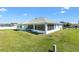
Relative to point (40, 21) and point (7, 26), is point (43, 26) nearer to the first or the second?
point (40, 21)

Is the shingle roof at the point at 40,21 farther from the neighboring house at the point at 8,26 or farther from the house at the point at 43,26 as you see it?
the neighboring house at the point at 8,26

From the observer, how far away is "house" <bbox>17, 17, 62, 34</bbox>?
3.08 meters

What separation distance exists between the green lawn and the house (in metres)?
0.05

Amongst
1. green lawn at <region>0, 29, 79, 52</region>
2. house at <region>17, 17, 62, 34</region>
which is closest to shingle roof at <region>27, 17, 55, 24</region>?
house at <region>17, 17, 62, 34</region>

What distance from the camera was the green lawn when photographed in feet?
10.1

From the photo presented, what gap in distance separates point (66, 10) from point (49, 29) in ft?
0.94

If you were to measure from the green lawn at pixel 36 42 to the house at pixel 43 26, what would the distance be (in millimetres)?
50

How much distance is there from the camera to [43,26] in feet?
10.1

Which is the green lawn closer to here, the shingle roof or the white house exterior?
the white house exterior

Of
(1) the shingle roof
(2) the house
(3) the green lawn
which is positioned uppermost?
(1) the shingle roof

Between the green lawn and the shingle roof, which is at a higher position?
the shingle roof

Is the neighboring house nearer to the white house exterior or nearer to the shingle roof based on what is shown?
the white house exterior
